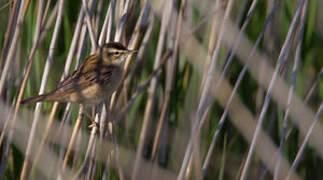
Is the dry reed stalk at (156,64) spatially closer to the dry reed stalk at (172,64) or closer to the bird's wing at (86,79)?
the dry reed stalk at (172,64)

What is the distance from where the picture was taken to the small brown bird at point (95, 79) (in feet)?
8.69

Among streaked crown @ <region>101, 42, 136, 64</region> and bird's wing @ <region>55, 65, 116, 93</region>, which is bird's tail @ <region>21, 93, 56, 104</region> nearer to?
bird's wing @ <region>55, 65, 116, 93</region>

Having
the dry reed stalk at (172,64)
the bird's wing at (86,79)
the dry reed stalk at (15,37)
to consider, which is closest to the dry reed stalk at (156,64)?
the dry reed stalk at (172,64)

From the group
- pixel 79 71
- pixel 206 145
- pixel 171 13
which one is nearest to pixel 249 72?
pixel 206 145

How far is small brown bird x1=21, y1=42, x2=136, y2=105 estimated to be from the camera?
2648mm

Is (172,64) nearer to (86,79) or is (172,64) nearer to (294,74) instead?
(86,79)

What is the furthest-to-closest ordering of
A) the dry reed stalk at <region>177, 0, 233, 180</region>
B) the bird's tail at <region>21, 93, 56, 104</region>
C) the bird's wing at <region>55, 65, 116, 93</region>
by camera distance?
the bird's wing at <region>55, 65, 116, 93</region> < the dry reed stalk at <region>177, 0, 233, 180</region> < the bird's tail at <region>21, 93, 56, 104</region>

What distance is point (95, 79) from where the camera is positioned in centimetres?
299

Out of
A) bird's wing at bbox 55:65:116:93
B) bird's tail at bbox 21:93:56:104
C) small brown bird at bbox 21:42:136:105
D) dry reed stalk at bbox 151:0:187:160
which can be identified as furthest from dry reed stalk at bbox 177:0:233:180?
bird's tail at bbox 21:93:56:104

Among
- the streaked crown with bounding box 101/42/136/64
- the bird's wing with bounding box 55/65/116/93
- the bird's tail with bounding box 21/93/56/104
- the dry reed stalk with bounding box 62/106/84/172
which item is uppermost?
the streaked crown with bounding box 101/42/136/64

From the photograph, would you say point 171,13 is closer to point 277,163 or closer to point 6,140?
point 277,163

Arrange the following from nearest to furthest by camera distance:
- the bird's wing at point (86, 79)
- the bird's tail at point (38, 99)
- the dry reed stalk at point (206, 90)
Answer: the bird's tail at point (38, 99) → the dry reed stalk at point (206, 90) → the bird's wing at point (86, 79)

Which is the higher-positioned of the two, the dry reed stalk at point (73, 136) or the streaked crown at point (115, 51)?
the streaked crown at point (115, 51)

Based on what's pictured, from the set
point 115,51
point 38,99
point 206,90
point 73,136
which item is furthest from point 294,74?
point 38,99
